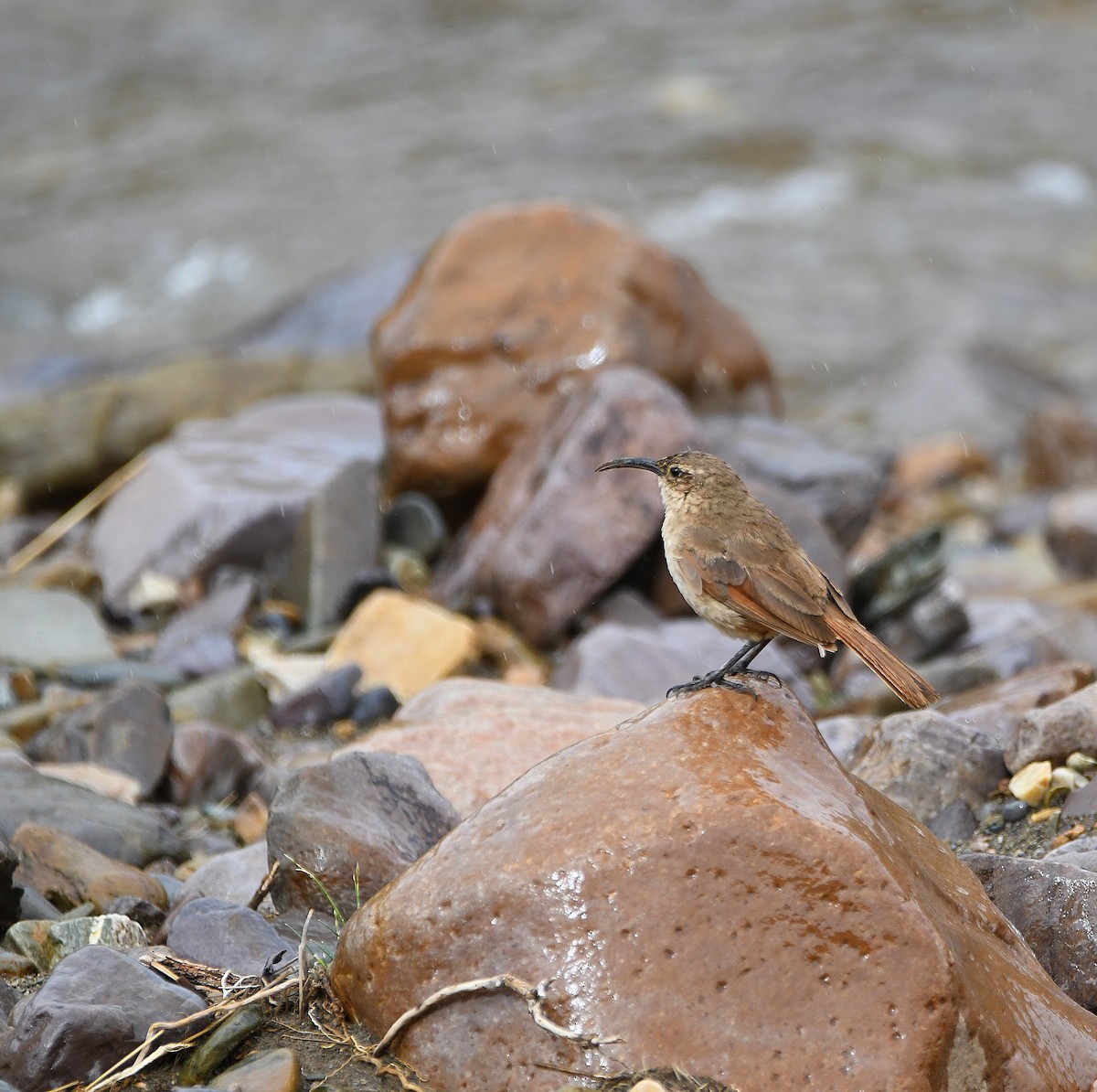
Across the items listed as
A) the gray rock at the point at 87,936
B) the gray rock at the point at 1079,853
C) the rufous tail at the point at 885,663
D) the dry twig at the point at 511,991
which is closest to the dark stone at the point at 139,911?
the gray rock at the point at 87,936

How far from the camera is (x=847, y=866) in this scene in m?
3.44

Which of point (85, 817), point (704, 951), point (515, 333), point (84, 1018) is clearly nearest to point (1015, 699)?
point (704, 951)

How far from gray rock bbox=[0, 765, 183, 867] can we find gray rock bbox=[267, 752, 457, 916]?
100 centimetres

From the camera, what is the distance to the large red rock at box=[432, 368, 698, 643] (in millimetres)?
8062

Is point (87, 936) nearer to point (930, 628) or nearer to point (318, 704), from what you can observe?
point (318, 704)

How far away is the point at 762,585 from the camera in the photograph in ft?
14.3

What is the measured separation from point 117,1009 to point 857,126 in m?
19.1

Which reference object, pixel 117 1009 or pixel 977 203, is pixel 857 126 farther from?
pixel 117 1009

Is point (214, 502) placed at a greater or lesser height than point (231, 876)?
lesser

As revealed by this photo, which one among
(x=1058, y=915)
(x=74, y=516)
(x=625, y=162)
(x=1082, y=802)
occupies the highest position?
(x=1058, y=915)

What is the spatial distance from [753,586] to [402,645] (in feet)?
12.0

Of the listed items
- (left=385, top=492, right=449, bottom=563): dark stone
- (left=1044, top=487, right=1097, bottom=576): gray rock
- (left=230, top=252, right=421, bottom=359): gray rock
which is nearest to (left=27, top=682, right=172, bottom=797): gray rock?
(left=385, top=492, right=449, bottom=563): dark stone

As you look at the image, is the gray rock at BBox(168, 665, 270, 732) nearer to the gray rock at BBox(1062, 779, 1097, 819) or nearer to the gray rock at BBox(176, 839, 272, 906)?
the gray rock at BBox(176, 839, 272, 906)

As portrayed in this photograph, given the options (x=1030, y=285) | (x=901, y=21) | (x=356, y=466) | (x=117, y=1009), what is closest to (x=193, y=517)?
(x=356, y=466)
